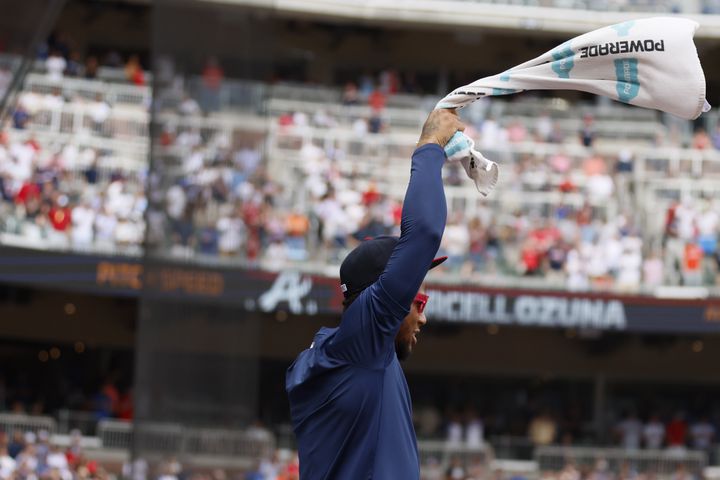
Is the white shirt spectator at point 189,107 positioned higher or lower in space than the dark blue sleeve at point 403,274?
higher

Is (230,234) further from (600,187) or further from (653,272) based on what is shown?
(600,187)

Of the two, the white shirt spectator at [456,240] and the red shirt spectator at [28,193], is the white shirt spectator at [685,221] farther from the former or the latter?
the red shirt spectator at [28,193]

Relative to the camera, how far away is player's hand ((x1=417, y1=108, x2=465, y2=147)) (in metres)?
3.10

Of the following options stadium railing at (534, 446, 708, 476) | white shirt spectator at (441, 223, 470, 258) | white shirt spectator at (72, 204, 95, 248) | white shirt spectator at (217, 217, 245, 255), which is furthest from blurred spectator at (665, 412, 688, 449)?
white shirt spectator at (217, 217, 245, 255)

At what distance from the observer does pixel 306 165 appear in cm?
2164

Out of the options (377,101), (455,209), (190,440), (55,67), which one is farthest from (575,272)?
(190,440)

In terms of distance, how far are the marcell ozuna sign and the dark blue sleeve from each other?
1755 centimetres

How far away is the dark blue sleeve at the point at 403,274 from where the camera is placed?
9.52ft

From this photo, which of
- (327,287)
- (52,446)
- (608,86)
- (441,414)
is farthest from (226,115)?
(441,414)

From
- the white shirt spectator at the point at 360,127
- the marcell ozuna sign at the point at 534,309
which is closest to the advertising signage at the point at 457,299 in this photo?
the marcell ozuna sign at the point at 534,309

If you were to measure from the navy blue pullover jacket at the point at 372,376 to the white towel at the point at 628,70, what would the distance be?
0.40m

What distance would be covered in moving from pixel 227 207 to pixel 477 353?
17340 millimetres

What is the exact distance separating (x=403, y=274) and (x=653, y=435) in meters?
19.0

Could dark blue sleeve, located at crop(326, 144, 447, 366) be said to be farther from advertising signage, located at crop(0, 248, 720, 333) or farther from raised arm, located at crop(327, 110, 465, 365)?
advertising signage, located at crop(0, 248, 720, 333)
